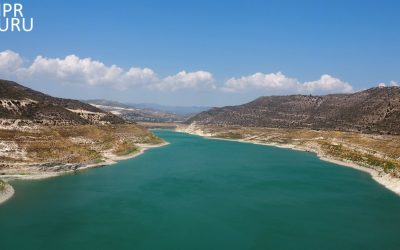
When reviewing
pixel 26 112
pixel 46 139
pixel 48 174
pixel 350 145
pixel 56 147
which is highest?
pixel 26 112

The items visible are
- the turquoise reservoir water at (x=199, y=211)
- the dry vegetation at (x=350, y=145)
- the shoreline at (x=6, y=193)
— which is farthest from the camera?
the dry vegetation at (x=350, y=145)

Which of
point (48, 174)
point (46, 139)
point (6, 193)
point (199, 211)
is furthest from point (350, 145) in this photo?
point (6, 193)

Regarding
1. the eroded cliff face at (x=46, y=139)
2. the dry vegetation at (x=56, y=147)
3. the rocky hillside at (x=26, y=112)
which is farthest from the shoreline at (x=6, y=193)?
the rocky hillside at (x=26, y=112)

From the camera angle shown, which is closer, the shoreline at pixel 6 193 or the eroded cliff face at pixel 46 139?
the shoreline at pixel 6 193

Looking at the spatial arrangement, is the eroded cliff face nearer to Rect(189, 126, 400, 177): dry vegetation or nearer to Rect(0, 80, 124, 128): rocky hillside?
Rect(0, 80, 124, 128): rocky hillside

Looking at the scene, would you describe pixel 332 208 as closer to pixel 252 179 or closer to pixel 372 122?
pixel 252 179

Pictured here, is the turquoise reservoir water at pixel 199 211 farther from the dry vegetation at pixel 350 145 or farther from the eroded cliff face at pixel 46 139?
the dry vegetation at pixel 350 145

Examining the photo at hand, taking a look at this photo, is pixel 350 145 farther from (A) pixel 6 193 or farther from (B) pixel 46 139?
(A) pixel 6 193
